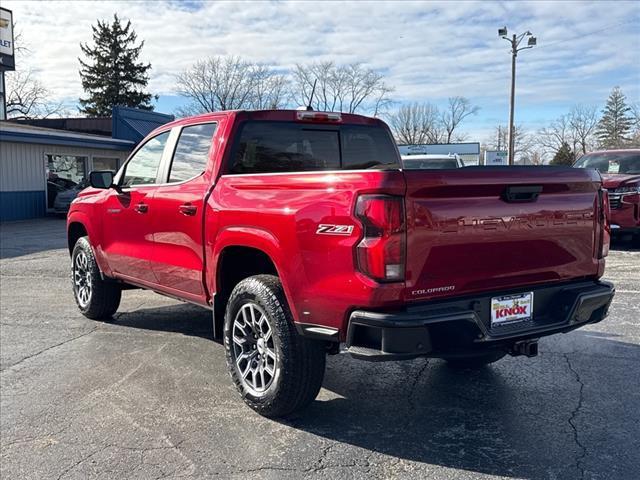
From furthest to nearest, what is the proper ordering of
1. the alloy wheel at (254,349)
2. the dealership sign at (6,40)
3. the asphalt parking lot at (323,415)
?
the dealership sign at (6,40) < the alloy wheel at (254,349) < the asphalt parking lot at (323,415)

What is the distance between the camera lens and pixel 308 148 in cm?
480

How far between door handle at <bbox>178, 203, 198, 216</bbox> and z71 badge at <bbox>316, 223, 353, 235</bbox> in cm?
152

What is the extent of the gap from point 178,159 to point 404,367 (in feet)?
8.57

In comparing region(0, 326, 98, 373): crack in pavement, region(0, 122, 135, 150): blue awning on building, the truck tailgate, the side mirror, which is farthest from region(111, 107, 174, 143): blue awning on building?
the truck tailgate

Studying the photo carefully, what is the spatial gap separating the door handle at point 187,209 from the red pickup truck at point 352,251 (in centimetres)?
3

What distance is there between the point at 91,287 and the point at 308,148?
3.11m

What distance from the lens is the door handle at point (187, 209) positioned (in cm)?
446

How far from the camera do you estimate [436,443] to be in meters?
3.47

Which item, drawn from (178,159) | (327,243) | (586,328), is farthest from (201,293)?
(586,328)

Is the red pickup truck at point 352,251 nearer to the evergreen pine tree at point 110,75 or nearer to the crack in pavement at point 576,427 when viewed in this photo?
the crack in pavement at point 576,427

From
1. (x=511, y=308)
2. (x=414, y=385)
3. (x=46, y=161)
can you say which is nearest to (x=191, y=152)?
(x=414, y=385)

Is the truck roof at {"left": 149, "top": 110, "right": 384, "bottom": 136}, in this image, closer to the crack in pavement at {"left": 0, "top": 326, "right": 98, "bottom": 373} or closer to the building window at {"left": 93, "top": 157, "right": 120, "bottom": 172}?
the crack in pavement at {"left": 0, "top": 326, "right": 98, "bottom": 373}

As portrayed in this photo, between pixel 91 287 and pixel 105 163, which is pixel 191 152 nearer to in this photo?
pixel 91 287

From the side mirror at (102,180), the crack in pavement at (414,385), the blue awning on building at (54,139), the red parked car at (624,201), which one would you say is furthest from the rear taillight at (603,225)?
the blue awning on building at (54,139)
